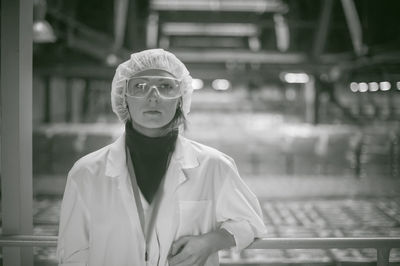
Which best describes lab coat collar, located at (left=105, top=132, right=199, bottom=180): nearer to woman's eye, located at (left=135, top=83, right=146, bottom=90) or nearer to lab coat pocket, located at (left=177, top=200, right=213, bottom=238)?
lab coat pocket, located at (left=177, top=200, right=213, bottom=238)

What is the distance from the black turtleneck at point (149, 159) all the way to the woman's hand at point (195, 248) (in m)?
0.20

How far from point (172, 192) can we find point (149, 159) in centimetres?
16

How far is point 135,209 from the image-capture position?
1580 millimetres

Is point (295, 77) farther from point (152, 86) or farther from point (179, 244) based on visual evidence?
point (179, 244)

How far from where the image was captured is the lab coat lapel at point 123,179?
62.1 inches

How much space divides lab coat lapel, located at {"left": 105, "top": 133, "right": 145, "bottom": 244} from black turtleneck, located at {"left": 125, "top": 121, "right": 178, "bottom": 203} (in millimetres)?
48

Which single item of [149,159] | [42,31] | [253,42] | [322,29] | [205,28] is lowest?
[149,159]

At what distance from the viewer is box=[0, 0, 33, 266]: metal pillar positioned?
1992 millimetres

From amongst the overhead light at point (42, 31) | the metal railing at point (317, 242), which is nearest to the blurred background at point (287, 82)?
the overhead light at point (42, 31)

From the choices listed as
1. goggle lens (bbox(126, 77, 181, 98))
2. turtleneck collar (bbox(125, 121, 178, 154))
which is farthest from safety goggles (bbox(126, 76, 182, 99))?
turtleneck collar (bbox(125, 121, 178, 154))

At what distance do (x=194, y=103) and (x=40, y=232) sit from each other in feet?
68.5

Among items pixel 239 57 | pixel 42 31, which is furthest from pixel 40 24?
pixel 239 57

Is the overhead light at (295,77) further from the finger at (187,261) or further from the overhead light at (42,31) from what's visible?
the finger at (187,261)

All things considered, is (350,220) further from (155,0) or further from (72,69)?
Answer: (155,0)
